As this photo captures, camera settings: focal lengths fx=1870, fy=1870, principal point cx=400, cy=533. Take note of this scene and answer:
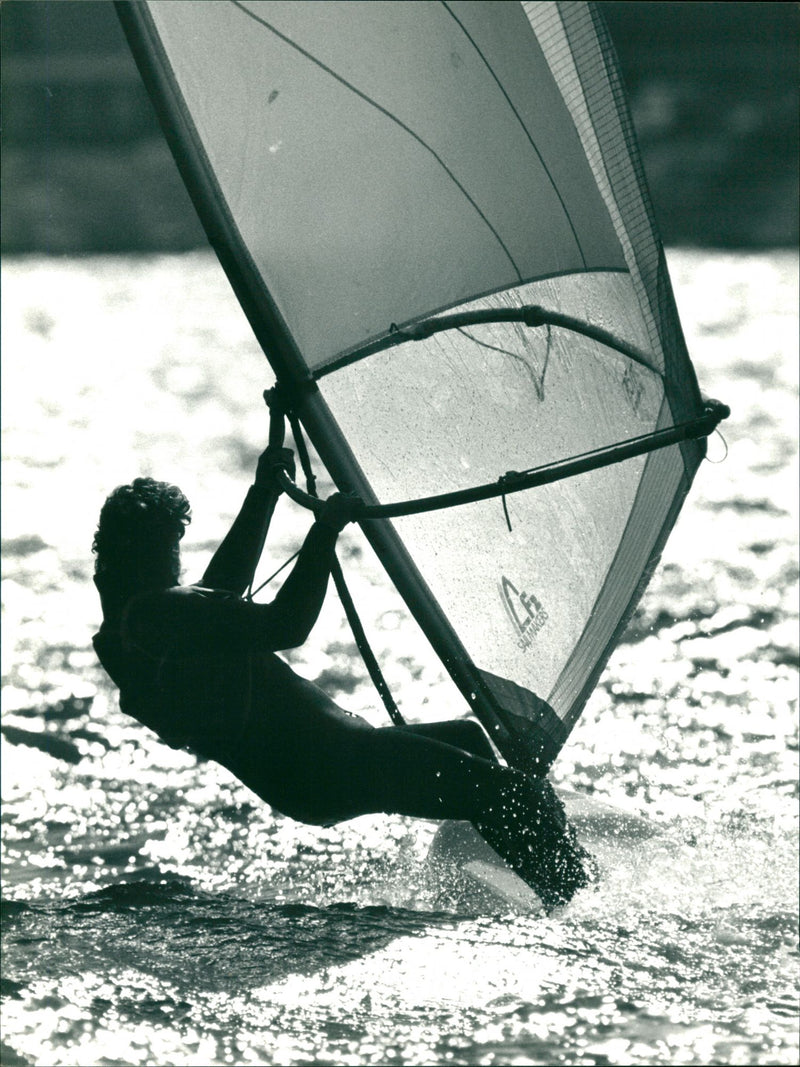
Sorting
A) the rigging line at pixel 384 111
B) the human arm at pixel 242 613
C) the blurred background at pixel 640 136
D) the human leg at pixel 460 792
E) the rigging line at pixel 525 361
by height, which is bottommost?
the human leg at pixel 460 792

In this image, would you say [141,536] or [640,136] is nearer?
[141,536]

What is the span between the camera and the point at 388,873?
17.7ft

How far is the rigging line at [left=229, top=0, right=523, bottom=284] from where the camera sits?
4355 mm

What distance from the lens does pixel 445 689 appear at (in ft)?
25.1

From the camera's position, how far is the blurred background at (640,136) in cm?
2209

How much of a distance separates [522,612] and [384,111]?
136 cm

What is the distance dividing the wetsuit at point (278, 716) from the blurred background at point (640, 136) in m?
16.8

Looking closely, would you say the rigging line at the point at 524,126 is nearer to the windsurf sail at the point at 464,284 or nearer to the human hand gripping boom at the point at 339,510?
the windsurf sail at the point at 464,284

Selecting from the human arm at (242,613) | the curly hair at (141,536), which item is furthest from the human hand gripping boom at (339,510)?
the curly hair at (141,536)

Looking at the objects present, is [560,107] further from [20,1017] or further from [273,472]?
[20,1017]

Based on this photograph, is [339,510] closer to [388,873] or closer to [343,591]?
[343,591]

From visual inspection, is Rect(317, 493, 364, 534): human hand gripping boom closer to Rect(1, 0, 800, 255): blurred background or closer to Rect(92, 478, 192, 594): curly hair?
Rect(92, 478, 192, 594): curly hair

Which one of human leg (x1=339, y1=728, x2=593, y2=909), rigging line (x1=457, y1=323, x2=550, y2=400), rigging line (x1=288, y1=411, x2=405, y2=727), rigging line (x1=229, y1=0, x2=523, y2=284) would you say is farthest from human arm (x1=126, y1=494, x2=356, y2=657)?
rigging line (x1=229, y1=0, x2=523, y2=284)

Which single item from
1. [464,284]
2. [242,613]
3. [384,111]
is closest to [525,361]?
[464,284]
